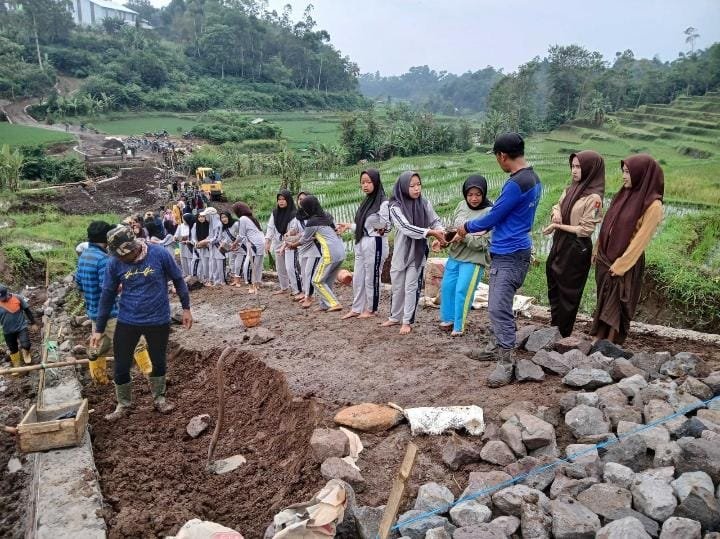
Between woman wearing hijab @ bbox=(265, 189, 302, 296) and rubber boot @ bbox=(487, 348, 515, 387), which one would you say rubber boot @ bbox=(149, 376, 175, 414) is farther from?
woman wearing hijab @ bbox=(265, 189, 302, 296)

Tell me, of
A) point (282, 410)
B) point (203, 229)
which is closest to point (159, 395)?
point (282, 410)

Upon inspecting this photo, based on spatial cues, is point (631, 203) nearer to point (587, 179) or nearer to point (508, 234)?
point (587, 179)

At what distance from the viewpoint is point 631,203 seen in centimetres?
415

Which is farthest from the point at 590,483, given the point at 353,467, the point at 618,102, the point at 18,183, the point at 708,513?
the point at 618,102

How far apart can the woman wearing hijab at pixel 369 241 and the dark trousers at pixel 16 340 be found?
4.00 meters

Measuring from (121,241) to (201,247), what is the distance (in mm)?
5562

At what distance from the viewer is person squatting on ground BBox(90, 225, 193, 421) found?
4.10m

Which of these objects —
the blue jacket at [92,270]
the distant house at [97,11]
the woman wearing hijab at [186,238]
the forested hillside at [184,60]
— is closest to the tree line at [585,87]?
the forested hillside at [184,60]

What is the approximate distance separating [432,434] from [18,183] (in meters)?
26.4

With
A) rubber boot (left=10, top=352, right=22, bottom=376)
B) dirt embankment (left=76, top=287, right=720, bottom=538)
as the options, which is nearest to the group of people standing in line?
dirt embankment (left=76, top=287, right=720, bottom=538)

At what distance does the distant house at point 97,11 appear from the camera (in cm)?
8648

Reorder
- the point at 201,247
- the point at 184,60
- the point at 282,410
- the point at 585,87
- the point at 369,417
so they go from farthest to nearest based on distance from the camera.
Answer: the point at 184,60
the point at 585,87
the point at 201,247
the point at 282,410
the point at 369,417

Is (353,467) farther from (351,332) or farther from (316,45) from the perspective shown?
(316,45)

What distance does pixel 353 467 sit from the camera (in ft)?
9.92
